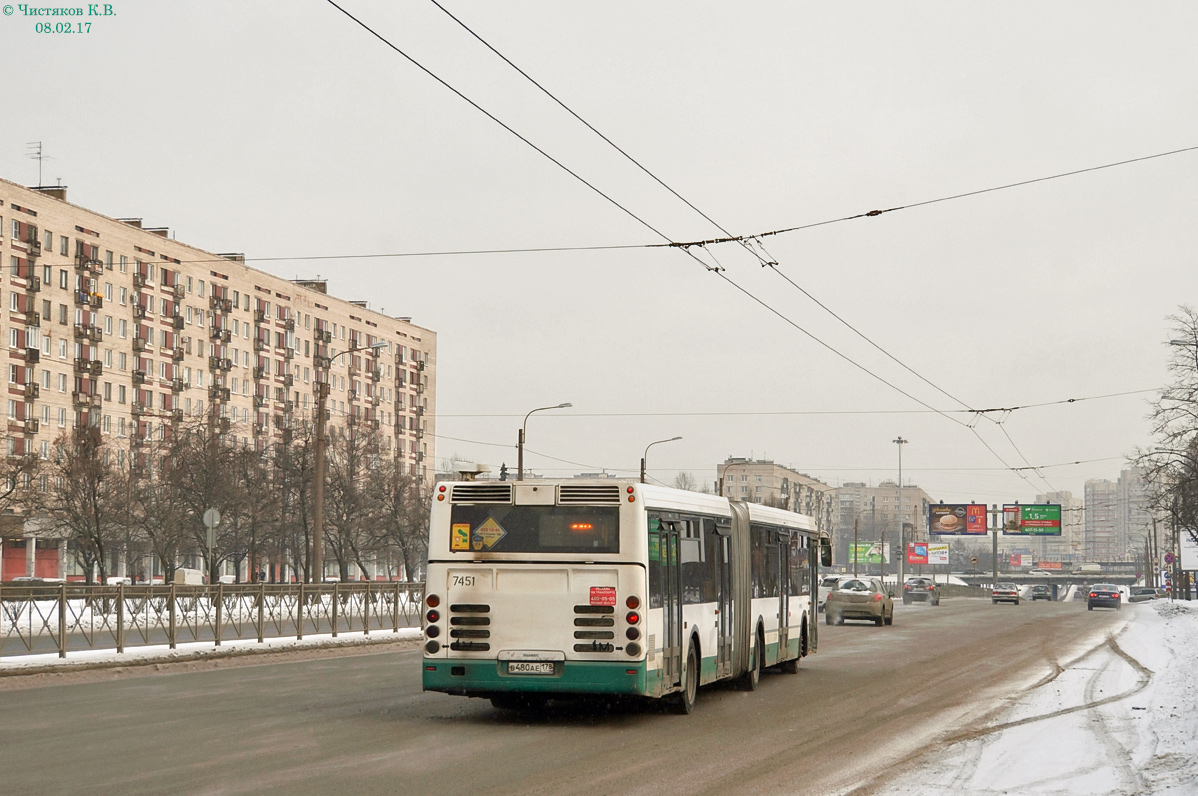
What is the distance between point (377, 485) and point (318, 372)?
146 feet

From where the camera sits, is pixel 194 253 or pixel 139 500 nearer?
pixel 139 500

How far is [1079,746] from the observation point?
12.9m

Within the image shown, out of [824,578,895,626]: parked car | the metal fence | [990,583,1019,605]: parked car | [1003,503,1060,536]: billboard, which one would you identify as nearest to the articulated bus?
the metal fence

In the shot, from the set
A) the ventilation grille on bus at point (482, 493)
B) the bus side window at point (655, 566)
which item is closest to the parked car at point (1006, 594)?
the bus side window at point (655, 566)

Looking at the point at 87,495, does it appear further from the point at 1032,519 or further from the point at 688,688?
the point at 1032,519

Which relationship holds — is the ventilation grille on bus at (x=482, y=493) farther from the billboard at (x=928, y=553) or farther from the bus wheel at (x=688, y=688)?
the billboard at (x=928, y=553)

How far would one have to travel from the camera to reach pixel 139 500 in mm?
61000

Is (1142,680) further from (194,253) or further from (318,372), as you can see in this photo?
(318,372)

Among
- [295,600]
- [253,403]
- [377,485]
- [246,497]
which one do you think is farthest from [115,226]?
[295,600]

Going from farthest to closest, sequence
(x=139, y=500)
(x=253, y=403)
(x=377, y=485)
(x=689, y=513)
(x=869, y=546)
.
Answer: (x=869, y=546) < (x=253, y=403) < (x=377, y=485) < (x=139, y=500) < (x=689, y=513)

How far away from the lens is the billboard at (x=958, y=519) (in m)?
101

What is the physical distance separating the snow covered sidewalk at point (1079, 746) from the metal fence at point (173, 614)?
1539 centimetres

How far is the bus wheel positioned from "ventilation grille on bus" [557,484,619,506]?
8.20 feet

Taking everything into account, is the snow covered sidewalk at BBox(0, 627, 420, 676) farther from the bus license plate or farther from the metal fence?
the bus license plate
